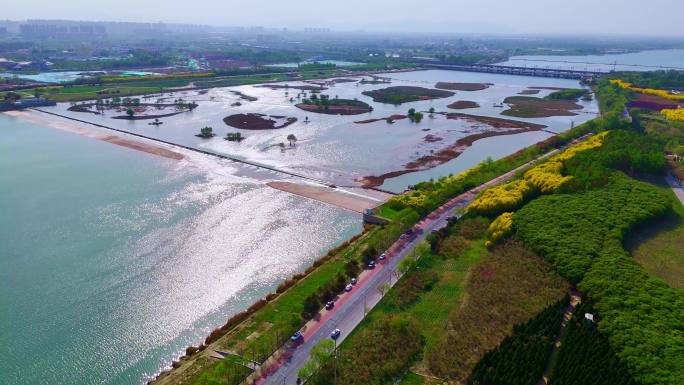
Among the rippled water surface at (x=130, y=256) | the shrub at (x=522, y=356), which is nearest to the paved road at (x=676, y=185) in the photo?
the shrub at (x=522, y=356)

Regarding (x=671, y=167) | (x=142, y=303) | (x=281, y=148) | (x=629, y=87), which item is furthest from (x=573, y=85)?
(x=142, y=303)

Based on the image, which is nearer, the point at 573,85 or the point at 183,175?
the point at 183,175

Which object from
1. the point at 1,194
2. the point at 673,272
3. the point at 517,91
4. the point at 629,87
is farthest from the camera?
the point at 517,91

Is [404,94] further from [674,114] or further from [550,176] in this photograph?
[550,176]

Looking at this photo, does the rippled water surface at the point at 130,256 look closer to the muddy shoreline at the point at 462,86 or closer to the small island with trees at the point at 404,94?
the small island with trees at the point at 404,94

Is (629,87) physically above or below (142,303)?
above

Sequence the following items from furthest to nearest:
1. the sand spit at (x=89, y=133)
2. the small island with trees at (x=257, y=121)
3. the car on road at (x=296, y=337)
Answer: the small island with trees at (x=257, y=121), the sand spit at (x=89, y=133), the car on road at (x=296, y=337)

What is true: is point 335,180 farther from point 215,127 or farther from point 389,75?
point 389,75
